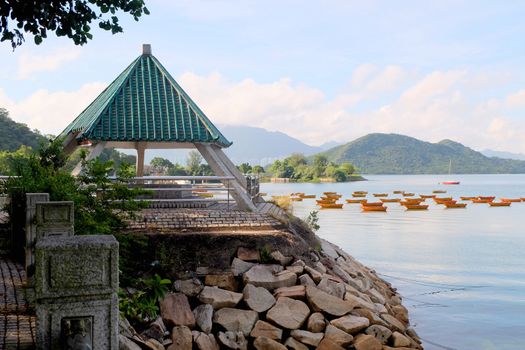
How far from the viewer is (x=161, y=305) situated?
10430mm

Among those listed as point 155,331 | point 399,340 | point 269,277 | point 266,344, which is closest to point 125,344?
point 155,331

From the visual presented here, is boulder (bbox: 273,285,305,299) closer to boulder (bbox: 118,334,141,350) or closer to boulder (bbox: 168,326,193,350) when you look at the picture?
boulder (bbox: 168,326,193,350)

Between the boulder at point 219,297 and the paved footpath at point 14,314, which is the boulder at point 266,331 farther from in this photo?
the paved footpath at point 14,314

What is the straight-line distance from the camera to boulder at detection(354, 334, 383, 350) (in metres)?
10.4

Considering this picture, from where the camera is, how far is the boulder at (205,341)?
32.0 ft

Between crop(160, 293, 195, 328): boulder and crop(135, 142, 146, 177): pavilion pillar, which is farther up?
crop(135, 142, 146, 177): pavilion pillar

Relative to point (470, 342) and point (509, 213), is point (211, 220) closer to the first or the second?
point (470, 342)

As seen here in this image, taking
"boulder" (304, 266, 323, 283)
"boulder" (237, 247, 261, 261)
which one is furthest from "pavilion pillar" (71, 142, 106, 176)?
"boulder" (304, 266, 323, 283)

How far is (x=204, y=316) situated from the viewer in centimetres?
1036

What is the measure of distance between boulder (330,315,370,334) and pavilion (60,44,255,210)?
5.06m

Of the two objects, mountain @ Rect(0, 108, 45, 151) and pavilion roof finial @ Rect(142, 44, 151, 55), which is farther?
mountain @ Rect(0, 108, 45, 151)

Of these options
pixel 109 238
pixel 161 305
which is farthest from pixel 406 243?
pixel 109 238

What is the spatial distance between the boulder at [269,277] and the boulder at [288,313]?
47 centimetres

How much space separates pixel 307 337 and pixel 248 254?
2419mm
